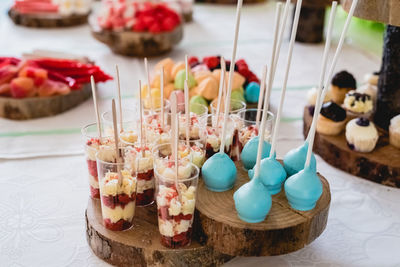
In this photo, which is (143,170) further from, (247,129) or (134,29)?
(134,29)

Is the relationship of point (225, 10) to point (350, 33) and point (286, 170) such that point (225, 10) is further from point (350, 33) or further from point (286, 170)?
point (286, 170)

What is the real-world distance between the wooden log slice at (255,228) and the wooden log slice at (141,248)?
0.05m

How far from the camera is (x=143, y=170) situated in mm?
1256

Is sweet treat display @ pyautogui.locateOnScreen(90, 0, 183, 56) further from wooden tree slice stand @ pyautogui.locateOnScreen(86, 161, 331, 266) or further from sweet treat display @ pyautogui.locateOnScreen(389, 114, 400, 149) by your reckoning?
wooden tree slice stand @ pyautogui.locateOnScreen(86, 161, 331, 266)

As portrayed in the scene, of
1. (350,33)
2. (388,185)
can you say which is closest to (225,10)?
(350,33)

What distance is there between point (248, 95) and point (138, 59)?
1.01m

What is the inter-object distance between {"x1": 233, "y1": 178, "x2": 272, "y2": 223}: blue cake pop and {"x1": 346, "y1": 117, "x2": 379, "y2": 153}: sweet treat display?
65 cm

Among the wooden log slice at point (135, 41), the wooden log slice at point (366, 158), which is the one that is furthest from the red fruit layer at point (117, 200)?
the wooden log slice at point (135, 41)

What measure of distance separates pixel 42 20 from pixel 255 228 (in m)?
2.66

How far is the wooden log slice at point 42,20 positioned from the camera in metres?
3.30

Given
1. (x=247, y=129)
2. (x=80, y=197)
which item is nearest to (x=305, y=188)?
(x=247, y=129)

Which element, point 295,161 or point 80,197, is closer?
point 295,161

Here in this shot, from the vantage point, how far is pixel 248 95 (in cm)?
197

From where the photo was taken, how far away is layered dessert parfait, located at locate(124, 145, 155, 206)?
1.17 metres
